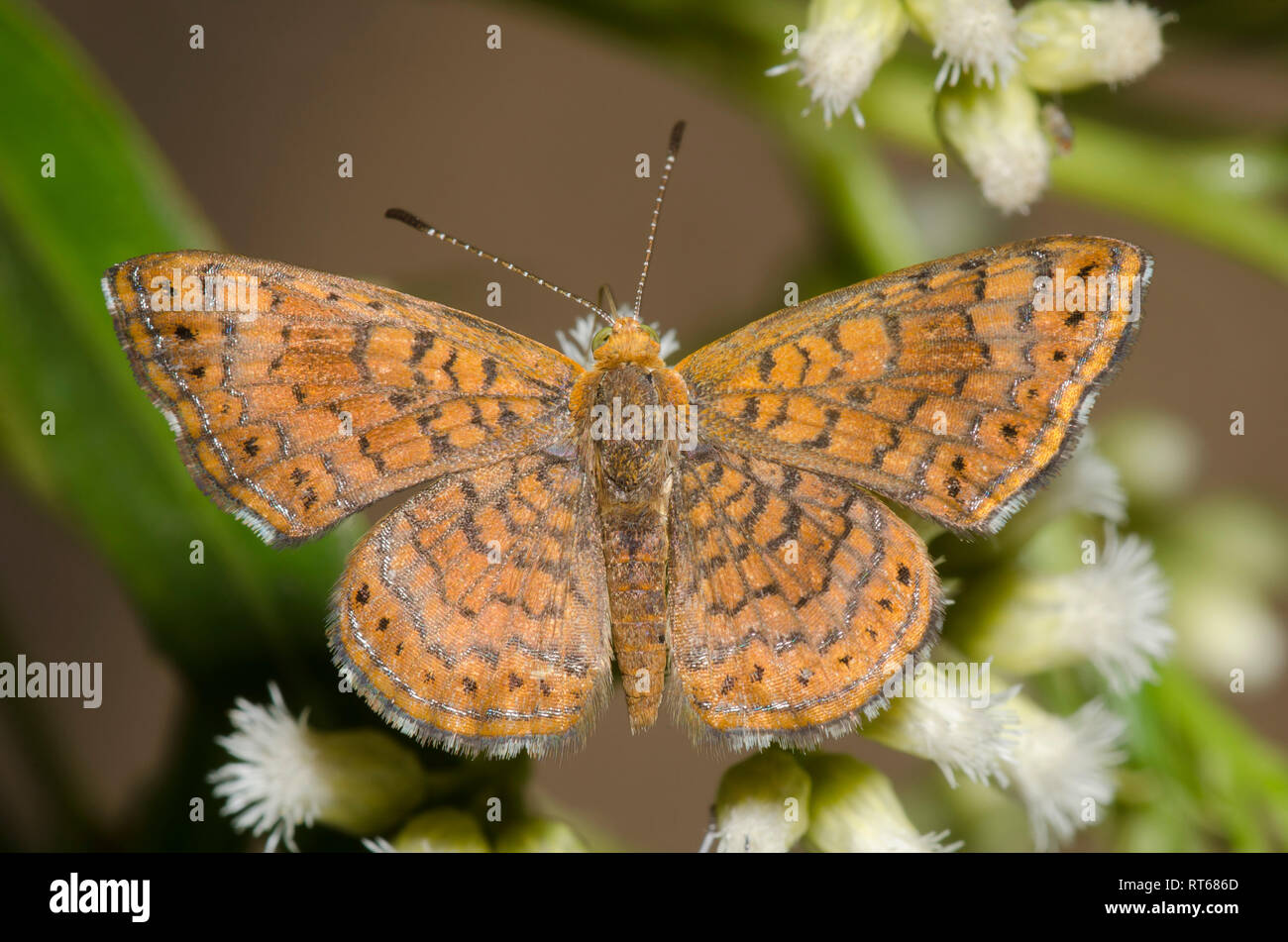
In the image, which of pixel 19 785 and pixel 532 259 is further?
pixel 532 259

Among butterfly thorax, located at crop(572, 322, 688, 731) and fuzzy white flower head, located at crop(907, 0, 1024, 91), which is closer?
butterfly thorax, located at crop(572, 322, 688, 731)

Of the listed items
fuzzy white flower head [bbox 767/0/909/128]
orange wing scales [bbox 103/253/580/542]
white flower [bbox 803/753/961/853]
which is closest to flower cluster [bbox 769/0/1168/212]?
fuzzy white flower head [bbox 767/0/909/128]

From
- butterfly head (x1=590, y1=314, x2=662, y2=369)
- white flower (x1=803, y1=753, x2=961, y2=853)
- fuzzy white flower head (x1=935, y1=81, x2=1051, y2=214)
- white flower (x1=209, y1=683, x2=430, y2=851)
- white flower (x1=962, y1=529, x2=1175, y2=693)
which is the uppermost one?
fuzzy white flower head (x1=935, y1=81, x2=1051, y2=214)

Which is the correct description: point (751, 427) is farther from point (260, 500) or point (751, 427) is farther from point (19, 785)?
point (19, 785)

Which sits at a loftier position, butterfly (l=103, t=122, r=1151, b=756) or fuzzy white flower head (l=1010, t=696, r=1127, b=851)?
butterfly (l=103, t=122, r=1151, b=756)

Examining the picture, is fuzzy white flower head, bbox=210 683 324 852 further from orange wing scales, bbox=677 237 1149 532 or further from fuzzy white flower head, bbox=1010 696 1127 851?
fuzzy white flower head, bbox=1010 696 1127 851

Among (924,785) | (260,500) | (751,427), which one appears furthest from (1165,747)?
(260,500)

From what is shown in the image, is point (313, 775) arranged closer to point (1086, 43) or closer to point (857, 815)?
point (857, 815)
